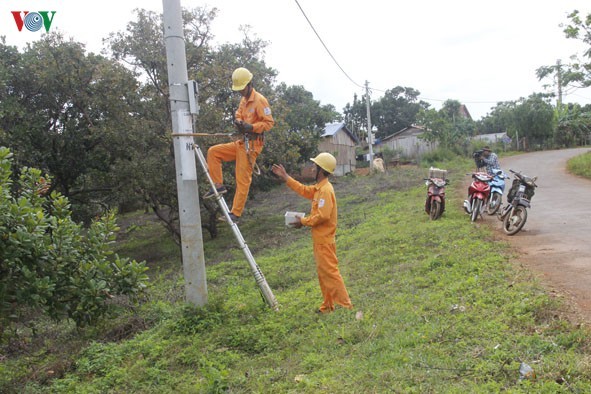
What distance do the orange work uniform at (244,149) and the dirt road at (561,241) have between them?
3673 mm

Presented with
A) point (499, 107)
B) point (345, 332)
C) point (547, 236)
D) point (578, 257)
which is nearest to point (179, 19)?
point (345, 332)

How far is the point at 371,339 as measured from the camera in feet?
14.8

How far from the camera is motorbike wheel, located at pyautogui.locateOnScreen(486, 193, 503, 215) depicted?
980 centimetres

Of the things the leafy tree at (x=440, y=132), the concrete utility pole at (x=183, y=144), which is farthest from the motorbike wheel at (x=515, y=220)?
the leafy tree at (x=440, y=132)

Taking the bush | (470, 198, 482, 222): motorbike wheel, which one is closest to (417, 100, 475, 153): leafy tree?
the bush

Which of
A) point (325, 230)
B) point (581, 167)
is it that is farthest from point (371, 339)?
point (581, 167)

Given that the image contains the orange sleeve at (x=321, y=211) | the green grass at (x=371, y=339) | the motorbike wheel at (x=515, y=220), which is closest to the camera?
the green grass at (x=371, y=339)

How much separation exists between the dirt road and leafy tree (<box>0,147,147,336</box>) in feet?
15.7

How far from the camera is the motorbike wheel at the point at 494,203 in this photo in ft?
32.2

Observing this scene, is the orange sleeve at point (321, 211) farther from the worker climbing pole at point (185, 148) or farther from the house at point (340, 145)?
the house at point (340, 145)

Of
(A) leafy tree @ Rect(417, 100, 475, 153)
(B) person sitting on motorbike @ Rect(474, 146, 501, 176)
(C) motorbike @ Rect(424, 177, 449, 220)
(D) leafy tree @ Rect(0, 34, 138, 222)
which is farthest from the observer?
(A) leafy tree @ Rect(417, 100, 475, 153)

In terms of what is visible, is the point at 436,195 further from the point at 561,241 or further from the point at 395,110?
the point at 395,110

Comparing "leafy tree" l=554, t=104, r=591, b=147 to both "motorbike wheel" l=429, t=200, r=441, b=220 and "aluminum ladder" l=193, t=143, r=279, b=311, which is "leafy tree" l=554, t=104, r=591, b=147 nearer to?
"motorbike wheel" l=429, t=200, r=441, b=220

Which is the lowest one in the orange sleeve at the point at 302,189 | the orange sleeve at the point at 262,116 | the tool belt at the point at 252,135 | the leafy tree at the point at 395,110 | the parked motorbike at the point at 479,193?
the parked motorbike at the point at 479,193
